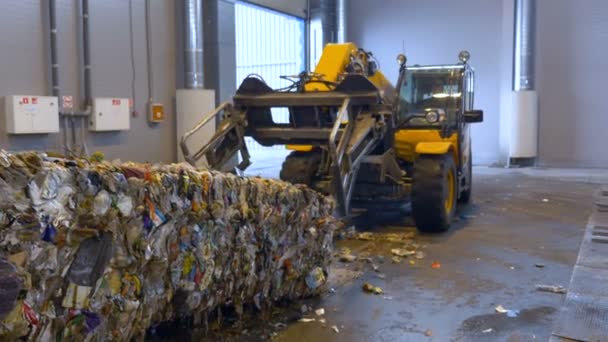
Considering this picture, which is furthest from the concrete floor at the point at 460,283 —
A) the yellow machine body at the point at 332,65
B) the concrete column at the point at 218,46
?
the concrete column at the point at 218,46

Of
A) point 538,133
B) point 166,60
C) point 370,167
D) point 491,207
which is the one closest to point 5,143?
point 166,60

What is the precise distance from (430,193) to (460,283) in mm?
1761

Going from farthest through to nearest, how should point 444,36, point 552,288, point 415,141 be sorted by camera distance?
1. point 444,36
2. point 415,141
3. point 552,288

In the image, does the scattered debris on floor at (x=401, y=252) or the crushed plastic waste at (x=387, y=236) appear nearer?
the scattered debris on floor at (x=401, y=252)

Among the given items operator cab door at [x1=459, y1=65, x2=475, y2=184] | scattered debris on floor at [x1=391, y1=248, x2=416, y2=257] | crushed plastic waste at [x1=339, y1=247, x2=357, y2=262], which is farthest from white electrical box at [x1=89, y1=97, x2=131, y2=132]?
operator cab door at [x1=459, y1=65, x2=475, y2=184]

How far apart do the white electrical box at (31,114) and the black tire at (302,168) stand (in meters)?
Result: 2.76

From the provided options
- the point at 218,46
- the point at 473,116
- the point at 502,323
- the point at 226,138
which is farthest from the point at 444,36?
the point at 502,323

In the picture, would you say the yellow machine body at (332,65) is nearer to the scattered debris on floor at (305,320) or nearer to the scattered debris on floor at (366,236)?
the scattered debris on floor at (366,236)

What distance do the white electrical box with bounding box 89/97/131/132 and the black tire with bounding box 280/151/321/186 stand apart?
2569mm

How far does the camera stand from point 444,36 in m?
15.2

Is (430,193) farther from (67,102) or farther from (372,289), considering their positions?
(67,102)

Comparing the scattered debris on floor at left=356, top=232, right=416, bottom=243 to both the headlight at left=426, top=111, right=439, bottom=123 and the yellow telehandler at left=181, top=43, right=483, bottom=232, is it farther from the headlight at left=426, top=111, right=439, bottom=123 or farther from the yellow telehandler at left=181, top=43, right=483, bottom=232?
the headlight at left=426, top=111, right=439, bottom=123

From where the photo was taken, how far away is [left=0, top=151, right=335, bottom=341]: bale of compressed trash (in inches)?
89.6

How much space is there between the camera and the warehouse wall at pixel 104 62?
695 cm
